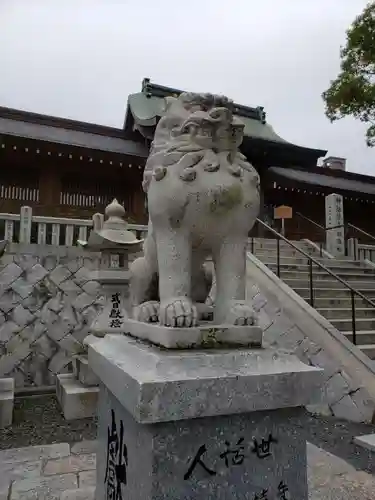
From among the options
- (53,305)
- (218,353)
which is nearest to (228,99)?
(218,353)

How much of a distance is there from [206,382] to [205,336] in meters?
0.30

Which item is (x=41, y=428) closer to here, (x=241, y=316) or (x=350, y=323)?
(x=241, y=316)

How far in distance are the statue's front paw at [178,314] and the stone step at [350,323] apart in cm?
442

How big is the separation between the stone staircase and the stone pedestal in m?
4.00

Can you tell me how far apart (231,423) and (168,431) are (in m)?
0.26

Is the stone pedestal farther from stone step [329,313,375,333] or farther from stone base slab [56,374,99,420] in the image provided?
stone step [329,313,375,333]

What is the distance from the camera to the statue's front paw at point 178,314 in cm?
162

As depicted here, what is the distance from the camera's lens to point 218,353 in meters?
1.54

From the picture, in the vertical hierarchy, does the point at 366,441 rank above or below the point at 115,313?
below

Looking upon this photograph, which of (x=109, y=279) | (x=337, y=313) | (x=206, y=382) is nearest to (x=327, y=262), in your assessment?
(x=337, y=313)

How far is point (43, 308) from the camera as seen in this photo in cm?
635

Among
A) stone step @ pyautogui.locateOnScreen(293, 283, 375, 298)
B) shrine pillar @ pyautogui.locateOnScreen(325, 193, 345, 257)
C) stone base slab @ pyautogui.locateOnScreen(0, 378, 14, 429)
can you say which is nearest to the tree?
shrine pillar @ pyautogui.locateOnScreen(325, 193, 345, 257)

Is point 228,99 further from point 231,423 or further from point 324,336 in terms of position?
point 324,336

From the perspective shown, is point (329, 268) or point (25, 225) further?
point (329, 268)
